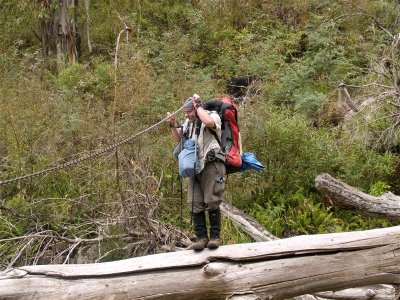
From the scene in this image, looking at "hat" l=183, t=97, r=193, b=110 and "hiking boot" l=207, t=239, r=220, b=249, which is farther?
"hiking boot" l=207, t=239, r=220, b=249

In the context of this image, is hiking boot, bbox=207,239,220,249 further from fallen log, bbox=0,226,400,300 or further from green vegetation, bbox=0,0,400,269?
green vegetation, bbox=0,0,400,269

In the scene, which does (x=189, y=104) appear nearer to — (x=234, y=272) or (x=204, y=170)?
(x=204, y=170)

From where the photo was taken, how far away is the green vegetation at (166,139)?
786cm

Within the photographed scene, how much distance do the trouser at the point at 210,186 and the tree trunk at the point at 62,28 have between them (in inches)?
458

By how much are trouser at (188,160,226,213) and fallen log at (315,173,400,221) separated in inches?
80.3

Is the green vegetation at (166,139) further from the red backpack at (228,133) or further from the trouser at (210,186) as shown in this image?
the red backpack at (228,133)

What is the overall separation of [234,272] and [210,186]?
2.38 ft

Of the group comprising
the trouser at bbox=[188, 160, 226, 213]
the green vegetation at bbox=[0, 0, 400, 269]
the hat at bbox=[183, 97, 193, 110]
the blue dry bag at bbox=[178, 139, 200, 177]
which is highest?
the hat at bbox=[183, 97, 193, 110]

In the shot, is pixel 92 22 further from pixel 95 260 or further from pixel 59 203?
pixel 95 260

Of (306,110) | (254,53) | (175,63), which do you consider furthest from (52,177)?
(254,53)

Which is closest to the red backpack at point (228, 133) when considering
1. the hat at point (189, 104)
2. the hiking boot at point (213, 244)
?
the hat at point (189, 104)

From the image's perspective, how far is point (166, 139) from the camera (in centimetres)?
973

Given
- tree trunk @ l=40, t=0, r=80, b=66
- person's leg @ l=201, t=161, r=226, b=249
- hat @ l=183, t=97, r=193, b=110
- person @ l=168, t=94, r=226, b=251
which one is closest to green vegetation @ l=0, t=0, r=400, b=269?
tree trunk @ l=40, t=0, r=80, b=66

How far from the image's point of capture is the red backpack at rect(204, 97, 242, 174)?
4.90 meters
